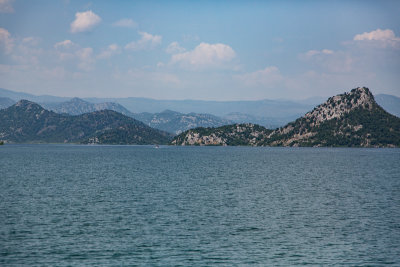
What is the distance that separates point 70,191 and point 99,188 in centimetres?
1006

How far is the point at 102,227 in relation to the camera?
224 ft

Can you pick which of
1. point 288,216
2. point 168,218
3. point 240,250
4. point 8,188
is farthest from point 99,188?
point 240,250

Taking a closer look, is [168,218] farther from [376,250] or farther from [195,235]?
[376,250]

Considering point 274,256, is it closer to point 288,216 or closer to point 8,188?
point 288,216

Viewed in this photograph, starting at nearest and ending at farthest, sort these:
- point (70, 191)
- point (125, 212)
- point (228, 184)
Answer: point (125, 212), point (70, 191), point (228, 184)

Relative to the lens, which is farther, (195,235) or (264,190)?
(264,190)

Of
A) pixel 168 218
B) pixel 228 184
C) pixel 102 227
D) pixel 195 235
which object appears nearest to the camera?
pixel 195 235

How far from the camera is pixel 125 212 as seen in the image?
81.8 m

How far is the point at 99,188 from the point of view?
11931 centimetres

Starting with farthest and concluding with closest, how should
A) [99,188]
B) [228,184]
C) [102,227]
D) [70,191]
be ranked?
[228,184] < [99,188] < [70,191] < [102,227]

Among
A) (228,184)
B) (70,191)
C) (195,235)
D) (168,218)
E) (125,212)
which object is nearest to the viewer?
(195,235)

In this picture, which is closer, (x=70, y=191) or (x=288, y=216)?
(x=288, y=216)

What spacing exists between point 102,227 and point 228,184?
69360 millimetres

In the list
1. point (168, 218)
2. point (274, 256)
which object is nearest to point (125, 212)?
point (168, 218)
